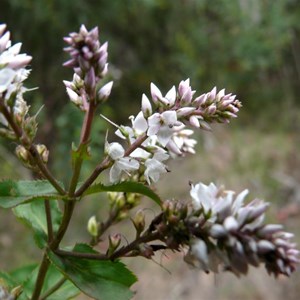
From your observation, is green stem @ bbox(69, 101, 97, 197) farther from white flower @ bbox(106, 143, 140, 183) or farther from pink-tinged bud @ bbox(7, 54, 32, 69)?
pink-tinged bud @ bbox(7, 54, 32, 69)

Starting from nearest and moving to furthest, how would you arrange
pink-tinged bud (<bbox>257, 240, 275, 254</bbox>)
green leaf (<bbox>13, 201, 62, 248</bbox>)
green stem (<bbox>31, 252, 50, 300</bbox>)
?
pink-tinged bud (<bbox>257, 240, 275, 254</bbox>), green stem (<bbox>31, 252, 50, 300</bbox>), green leaf (<bbox>13, 201, 62, 248</bbox>)

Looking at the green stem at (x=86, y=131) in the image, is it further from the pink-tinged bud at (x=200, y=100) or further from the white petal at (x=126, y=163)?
the pink-tinged bud at (x=200, y=100)

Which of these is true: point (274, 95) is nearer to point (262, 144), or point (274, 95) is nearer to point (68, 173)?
point (262, 144)

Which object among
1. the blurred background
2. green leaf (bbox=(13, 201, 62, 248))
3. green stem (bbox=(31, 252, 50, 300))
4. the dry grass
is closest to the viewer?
green stem (bbox=(31, 252, 50, 300))

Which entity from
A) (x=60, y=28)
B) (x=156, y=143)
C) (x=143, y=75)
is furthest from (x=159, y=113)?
(x=143, y=75)

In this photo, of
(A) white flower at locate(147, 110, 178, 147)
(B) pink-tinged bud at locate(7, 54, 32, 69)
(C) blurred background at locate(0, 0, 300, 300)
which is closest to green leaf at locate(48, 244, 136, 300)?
(A) white flower at locate(147, 110, 178, 147)

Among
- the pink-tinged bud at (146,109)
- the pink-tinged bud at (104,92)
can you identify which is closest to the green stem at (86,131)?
the pink-tinged bud at (104,92)

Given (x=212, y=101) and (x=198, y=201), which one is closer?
(x=198, y=201)
